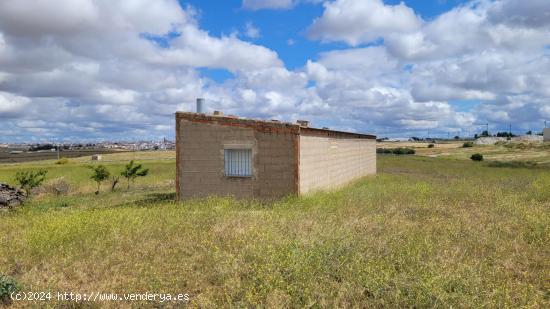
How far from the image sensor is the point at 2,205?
15945mm

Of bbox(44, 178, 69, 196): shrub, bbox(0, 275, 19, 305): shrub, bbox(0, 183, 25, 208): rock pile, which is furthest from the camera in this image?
bbox(44, 178, 69, 196): shrub

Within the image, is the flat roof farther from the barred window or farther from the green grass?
the green grass

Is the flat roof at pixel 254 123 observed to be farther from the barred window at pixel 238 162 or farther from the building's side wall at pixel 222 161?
the barred window at pixel 238 162

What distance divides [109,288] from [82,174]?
2717 centimetres

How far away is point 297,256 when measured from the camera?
21.2ft

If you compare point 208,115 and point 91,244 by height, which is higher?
point 208,115

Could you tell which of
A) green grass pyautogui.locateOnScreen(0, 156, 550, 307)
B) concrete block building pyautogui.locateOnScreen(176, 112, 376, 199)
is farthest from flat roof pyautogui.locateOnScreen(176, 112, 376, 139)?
green grass pyautogui.locateOnScreen(0, 156, 550, 307)

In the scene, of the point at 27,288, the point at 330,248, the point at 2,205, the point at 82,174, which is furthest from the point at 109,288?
the point at 82,174

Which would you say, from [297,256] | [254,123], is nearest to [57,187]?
[254,123]

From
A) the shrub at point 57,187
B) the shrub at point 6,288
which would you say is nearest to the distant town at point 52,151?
the shrub at point 57,187

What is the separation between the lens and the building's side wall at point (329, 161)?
15.0 metres

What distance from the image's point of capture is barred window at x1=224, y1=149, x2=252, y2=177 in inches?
586

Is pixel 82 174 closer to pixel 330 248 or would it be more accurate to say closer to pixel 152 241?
pixel 152 241

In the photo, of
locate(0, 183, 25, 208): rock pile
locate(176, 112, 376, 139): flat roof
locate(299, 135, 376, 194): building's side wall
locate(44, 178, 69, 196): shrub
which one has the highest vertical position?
locate(176, 112, 376, 139): flat roof
